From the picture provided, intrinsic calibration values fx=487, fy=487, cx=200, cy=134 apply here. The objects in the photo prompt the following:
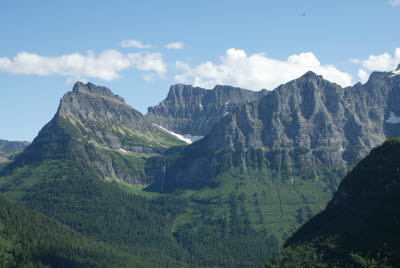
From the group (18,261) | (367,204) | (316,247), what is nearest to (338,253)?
(316,247)

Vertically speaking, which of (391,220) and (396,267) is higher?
(391,220)

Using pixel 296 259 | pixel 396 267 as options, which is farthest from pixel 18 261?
pixel 396 267

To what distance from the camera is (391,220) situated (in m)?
180

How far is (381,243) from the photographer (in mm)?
173625

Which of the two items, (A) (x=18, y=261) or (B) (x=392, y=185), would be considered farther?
(B) (x=392, y=185)

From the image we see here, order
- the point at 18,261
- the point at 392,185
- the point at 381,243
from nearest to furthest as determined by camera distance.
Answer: the point at 18,261, the point at 381,243, the point at 392,185

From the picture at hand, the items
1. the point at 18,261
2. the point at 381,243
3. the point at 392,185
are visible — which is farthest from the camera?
the point at 392,185

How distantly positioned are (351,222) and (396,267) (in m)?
38.7

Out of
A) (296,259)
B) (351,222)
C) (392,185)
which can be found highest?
(392,185)

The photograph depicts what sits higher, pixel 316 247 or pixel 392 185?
pixel 392 185

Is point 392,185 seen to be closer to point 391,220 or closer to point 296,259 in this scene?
point 391,220

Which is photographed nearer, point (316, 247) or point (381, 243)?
point (381, 243)

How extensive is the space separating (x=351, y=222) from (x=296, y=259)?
27.0 metres

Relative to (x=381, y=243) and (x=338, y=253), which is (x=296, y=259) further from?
(x=381, y=243)
